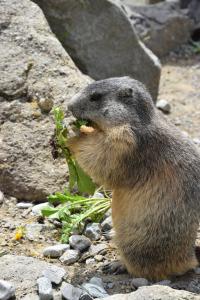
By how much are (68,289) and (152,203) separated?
110 cm

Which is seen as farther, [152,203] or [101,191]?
[101,191]

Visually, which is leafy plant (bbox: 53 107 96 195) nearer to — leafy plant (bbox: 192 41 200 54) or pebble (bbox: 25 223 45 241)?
pebble (bbox: 25 223 45 241)

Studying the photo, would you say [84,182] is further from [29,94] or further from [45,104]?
[29,94]

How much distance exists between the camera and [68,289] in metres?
5.04

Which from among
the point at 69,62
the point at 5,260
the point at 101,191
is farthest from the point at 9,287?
the point at 69,62

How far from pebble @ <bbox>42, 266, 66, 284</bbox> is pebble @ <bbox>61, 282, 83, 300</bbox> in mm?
78

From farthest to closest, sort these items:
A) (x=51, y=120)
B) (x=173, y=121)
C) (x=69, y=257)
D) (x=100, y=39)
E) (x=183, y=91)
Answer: (x=183, y=91) < (x=173, y=121) < (x=100, y=39) < (x=51, y=120) < (x=69, y=257)

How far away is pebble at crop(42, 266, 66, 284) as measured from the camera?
16.8 feet

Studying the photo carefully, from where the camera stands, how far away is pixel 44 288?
4898mm

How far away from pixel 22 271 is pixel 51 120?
7.95 ft

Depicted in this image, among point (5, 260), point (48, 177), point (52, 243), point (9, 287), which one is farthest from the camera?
point (48, 177)

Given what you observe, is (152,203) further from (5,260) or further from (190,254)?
(5,260)

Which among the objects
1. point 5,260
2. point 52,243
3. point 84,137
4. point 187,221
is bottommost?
point 52,243

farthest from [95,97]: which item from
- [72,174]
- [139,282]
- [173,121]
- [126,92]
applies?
[173,121]
